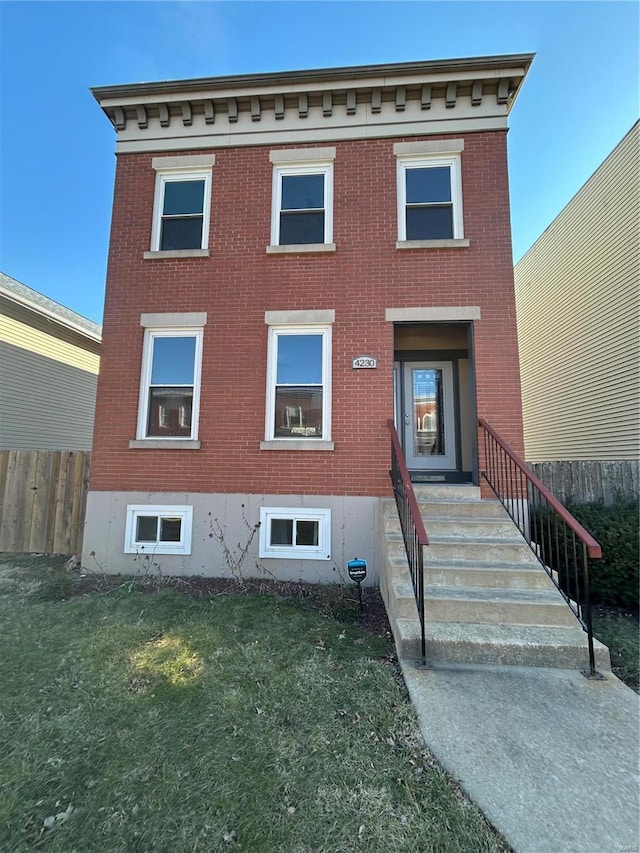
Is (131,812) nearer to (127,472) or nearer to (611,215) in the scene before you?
(127,472)

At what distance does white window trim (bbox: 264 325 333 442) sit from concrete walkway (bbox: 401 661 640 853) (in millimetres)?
3368

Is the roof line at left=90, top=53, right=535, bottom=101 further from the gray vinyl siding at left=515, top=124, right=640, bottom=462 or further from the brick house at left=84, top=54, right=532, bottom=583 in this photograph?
the gray vinyl siding at left=515, top=124, right=640, bottom=462

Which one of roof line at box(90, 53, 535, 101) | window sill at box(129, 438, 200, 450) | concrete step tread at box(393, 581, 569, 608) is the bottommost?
concrete step tread at box(393, 581, 569, 608)

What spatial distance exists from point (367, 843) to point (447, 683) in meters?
1.51

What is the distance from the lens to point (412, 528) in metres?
4.29

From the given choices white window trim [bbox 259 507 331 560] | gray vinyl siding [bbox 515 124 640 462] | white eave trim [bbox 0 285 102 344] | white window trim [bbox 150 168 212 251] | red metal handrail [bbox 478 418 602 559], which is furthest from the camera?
white eave trim [bbox 0 285 102 344]

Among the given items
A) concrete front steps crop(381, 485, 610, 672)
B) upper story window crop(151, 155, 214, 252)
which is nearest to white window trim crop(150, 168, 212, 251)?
upper story window crop(151, 155, 214, 252)

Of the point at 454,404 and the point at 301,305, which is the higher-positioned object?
the point at 301,305

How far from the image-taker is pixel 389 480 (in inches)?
232

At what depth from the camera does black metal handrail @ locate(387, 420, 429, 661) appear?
11.4 feet

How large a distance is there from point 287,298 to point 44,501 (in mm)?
5758

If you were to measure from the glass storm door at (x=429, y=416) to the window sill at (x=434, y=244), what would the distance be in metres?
1.95

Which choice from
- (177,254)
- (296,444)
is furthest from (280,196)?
(296,444)

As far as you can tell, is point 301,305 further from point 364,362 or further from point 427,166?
point 427,166
